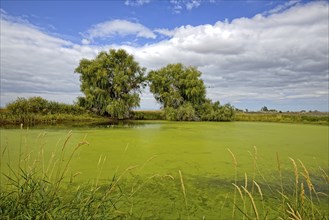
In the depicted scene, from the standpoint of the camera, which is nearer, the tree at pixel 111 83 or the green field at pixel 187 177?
the green field at pixel 187 177

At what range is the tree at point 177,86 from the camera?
21.2 meters

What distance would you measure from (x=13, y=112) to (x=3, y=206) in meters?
15.2

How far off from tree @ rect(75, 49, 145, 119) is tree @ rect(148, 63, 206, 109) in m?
1.66

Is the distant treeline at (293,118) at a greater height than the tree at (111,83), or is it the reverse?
the tree at (111,83)

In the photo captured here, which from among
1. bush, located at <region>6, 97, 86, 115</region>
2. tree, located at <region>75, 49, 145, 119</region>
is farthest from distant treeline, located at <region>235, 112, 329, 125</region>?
bush, located at <region>6, 97, 86, 115</region>

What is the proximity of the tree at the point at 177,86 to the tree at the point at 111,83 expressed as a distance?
166cm

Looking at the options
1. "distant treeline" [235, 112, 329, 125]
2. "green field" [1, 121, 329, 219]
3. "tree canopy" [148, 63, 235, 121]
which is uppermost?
"tree canopy" [148, 63, 235, 121]

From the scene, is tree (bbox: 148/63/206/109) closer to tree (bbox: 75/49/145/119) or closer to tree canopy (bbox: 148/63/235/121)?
tree canopy (bbox: 148/63/235/121)

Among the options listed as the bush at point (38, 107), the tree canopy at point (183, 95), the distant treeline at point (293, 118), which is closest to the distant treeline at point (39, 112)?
the bush at point (38, 107)

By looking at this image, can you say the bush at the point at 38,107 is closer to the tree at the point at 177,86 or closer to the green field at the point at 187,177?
the tree at the point at 177,86

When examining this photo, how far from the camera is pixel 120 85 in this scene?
65.3 feet

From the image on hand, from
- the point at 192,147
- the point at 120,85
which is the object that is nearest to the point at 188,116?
the point at 120,85

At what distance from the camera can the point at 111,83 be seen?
2047 centimetres

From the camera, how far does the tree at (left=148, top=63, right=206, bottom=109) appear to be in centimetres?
2122
